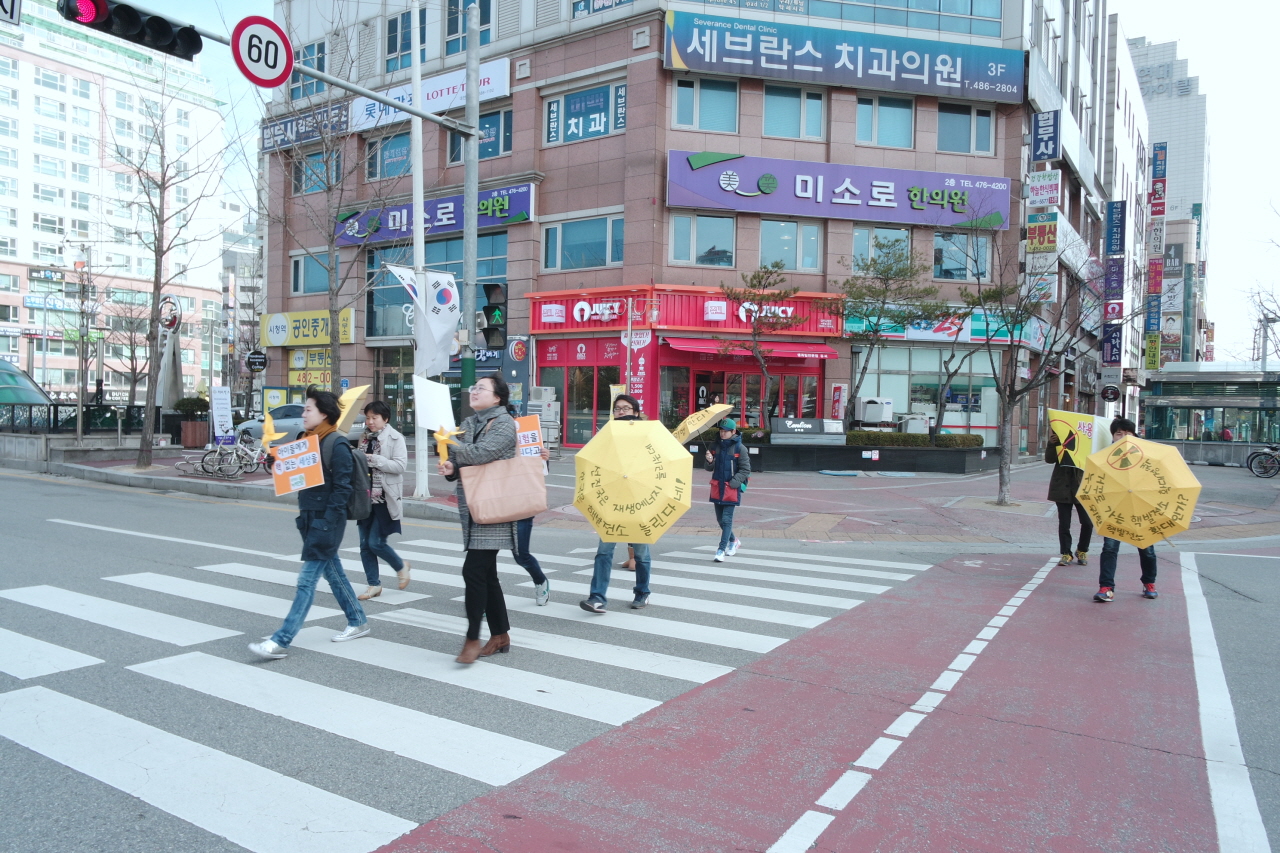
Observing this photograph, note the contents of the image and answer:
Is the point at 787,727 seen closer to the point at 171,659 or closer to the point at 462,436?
the point at 462,436

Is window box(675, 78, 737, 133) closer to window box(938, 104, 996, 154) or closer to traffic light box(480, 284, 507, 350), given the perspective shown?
window box(938, 104, 996, 154)

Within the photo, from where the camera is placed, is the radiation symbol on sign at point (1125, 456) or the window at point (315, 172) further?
the window at point (315, 172)

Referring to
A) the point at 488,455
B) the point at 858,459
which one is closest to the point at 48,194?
the point at 858,459

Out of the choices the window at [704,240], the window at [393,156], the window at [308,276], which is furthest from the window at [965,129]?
the window at [308,276]

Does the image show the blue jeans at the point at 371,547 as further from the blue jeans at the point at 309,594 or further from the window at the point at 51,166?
the window at the point at 51,166

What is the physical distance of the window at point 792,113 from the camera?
88.0ft

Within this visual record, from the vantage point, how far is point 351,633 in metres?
6.28

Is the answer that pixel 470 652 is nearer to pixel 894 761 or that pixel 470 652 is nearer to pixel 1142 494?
pixel 894 761

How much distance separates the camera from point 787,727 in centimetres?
467

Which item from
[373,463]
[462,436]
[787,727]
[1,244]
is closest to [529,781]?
[787,727]

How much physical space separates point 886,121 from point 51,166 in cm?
7393

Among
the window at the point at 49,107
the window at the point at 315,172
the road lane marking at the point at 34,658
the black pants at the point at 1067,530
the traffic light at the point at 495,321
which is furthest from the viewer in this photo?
the window at the point at 49,107

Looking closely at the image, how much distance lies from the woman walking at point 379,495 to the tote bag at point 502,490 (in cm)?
219

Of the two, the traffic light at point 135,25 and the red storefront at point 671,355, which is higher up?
the traffic light at point 135,25
